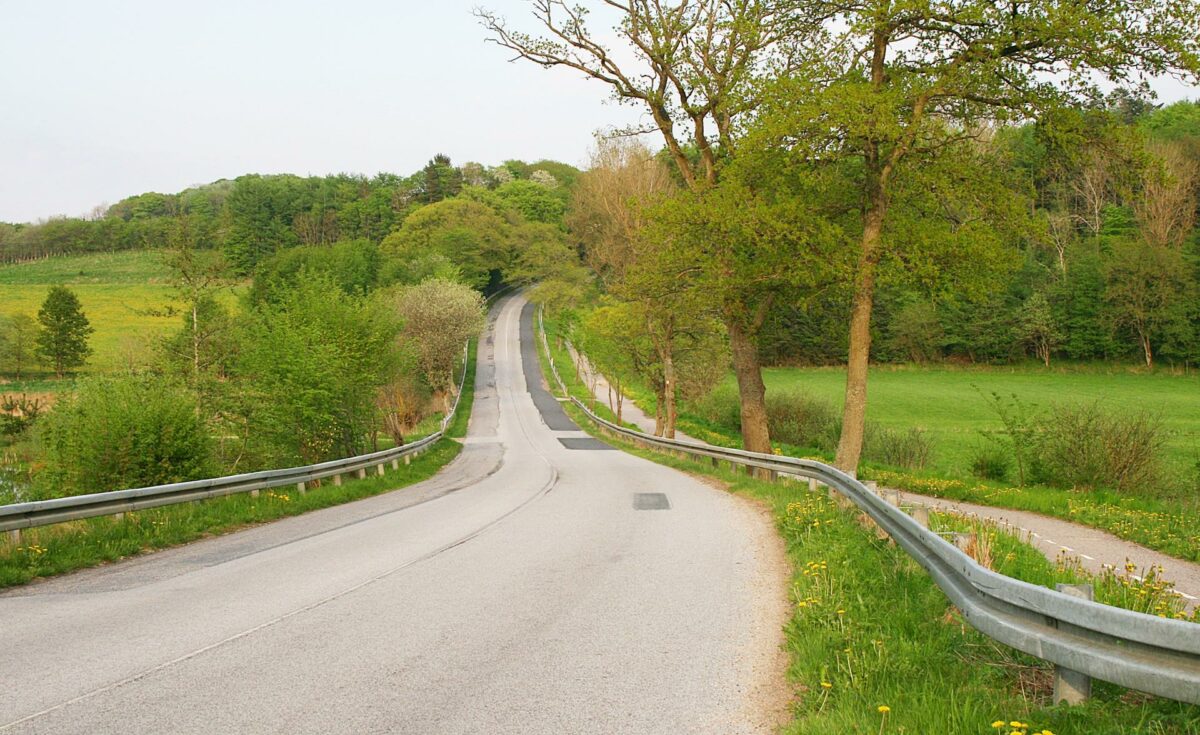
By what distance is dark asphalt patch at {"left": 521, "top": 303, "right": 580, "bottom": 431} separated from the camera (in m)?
55.0

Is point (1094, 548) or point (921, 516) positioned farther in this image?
point (1094, 548)

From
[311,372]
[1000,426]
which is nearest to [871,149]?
[311,372]

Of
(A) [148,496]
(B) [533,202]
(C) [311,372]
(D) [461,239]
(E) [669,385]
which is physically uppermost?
(B) [533,202]

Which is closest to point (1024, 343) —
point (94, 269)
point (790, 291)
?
point (790, 291)

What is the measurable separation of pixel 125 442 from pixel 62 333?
2758 inches

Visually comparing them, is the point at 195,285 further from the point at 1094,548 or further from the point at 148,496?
the point at 1094,548

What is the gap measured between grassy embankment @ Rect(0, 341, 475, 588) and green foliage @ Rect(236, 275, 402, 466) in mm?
2785

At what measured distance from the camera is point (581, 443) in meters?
42.8

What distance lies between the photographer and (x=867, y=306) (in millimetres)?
18125

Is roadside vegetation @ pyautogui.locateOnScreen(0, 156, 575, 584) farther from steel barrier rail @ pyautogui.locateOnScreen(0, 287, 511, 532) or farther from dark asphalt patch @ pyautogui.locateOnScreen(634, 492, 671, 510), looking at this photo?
dark asphalt patch @ pyautogui.locateOnScreen(634, 492, 671, 510)

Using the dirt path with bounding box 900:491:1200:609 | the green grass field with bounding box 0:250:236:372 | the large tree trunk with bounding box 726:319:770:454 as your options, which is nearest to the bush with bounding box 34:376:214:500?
the dirt path with bounding box 900:491:1200:609

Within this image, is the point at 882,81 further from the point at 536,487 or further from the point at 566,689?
the point at 566,689

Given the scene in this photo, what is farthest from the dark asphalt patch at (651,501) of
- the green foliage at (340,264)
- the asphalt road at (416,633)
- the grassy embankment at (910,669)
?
the green foliage at (340,264)

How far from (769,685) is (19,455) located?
139 ft
